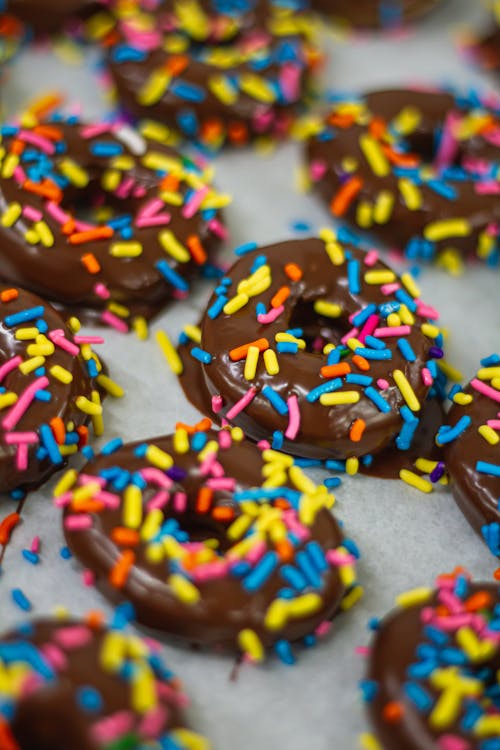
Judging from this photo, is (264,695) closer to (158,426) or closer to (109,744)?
(109,744)

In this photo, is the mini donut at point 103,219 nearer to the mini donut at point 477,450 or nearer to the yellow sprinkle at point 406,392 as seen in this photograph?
the yellow sprinkle at point 406,392

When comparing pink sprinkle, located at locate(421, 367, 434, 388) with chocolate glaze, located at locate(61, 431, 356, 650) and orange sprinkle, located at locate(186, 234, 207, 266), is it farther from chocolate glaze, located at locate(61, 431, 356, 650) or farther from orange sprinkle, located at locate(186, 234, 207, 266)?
orange sprinkle, located at locate(186, 234, 207, 266)

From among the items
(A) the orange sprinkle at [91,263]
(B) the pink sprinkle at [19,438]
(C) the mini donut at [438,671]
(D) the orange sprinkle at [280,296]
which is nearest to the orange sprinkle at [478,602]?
(C) the mini donut at [438,671]

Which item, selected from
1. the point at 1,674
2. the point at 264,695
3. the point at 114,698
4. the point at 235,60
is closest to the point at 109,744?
the point at 114,698

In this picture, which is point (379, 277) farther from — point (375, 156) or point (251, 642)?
point (251, 642)

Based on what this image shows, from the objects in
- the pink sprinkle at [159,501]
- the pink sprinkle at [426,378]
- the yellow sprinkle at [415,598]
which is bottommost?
the yellow sprinkle at [415,598]

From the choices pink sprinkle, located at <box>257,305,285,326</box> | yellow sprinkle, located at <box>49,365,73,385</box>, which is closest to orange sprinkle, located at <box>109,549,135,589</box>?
yellow sprinkle, located at <box>49,365,73,385</box>

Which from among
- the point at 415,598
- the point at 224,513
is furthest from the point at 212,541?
the point at 415,598
